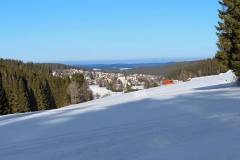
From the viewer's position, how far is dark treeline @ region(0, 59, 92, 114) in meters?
87.7

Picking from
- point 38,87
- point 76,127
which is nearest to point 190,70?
point 38,87

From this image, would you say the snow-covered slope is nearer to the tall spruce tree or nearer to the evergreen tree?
the tall spruce tree

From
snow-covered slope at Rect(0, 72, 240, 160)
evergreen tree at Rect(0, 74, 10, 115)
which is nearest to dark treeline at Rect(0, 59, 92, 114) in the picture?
evergreen tree at Rect(0, 74, 10, 115)

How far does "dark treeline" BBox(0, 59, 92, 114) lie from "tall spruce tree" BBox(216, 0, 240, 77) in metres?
58.0

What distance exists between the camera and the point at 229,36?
3064 cm

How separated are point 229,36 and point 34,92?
77.1m

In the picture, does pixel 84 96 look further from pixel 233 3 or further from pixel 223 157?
pixel 223 157

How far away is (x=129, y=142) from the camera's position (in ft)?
35.1

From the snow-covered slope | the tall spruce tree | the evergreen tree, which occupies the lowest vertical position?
the evergreen tree

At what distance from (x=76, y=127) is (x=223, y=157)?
655cm

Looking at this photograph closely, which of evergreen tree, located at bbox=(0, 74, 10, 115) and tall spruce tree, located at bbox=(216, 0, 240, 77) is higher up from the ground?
tall spruce tree, located at bbox=(216, 0, 240, 77)

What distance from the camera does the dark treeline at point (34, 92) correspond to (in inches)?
3452

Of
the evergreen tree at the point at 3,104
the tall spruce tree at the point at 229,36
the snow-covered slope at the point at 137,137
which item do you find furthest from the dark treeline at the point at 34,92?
the snow-covered slope at the point at 137,137

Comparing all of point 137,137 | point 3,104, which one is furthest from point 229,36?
point 3,104
